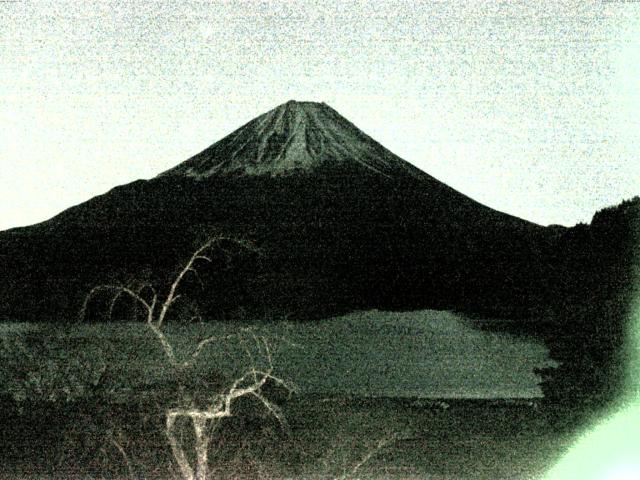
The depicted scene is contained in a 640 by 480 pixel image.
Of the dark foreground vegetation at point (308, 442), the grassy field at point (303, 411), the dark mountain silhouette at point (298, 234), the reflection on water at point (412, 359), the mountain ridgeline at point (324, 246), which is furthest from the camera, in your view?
the dark mountain silhouette at point (298, 234)

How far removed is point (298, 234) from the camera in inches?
2714

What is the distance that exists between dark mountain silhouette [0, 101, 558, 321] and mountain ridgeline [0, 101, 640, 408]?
0.66 ft

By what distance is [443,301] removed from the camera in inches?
1918

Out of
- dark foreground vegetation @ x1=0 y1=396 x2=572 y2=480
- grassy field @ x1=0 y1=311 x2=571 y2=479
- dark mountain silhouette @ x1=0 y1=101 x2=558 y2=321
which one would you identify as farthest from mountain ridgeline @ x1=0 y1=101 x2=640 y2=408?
grassy field @ x1=0 y1=311 x2=571 y2=479

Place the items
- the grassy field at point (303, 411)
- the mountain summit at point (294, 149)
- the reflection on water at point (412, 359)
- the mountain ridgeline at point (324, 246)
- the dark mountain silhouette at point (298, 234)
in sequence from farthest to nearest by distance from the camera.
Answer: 1. the mountain summit at point (294, 149)
2. the dark mountain silhouette at point (298, 234)
3. the reflection on water at point (412, 359)
4. the mountain ridgeline at point (324, 246)
5. the grassy field at point (303, 411)

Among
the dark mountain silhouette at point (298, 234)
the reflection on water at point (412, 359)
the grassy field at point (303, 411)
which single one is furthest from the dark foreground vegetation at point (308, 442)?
the dark mountain silhouette at point (298, 234)

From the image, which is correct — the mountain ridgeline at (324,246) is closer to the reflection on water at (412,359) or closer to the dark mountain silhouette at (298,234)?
the dark mountain silhouette at (298,234)

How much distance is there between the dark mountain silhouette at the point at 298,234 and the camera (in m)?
49.9

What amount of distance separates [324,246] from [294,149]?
26967 mm

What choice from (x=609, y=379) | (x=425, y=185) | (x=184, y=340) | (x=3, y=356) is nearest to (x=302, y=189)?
(x=425, y=185)

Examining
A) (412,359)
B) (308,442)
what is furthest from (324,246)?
(308,442)

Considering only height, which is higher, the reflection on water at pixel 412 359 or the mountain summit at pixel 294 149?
the mountain summit at pixel 294 149

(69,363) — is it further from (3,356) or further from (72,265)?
(72,265)

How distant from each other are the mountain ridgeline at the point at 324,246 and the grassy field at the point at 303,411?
7.92 feet
